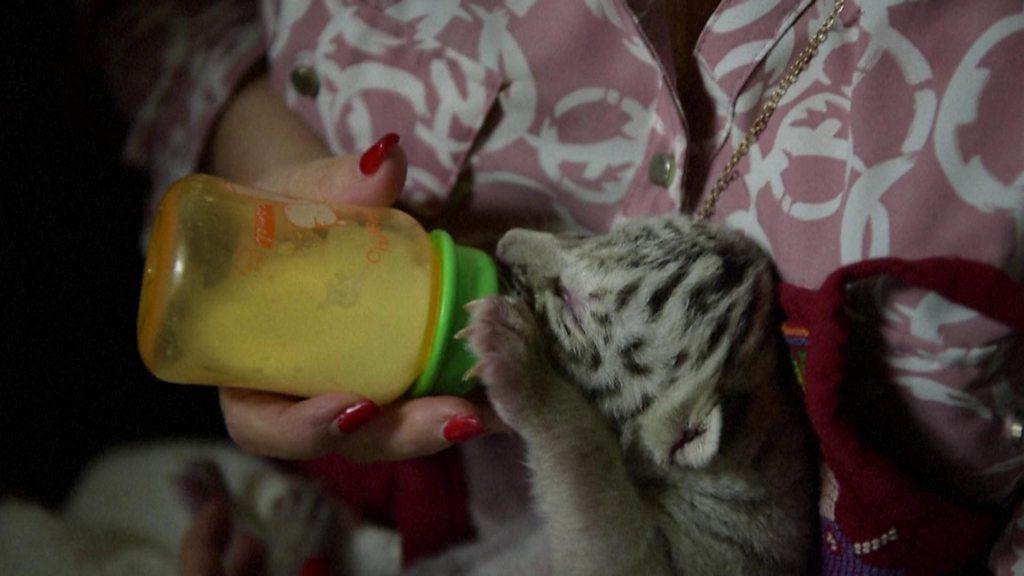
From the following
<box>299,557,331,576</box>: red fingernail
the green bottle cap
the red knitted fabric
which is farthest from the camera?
<box>299,557,331,576</box>: red fingernail

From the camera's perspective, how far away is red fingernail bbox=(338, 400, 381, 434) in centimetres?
91

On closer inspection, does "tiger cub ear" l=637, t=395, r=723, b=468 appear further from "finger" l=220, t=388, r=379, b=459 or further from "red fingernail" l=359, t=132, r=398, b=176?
"red fingernail" l=359, t=132, r=398, b=176

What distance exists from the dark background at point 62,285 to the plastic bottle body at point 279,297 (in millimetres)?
686

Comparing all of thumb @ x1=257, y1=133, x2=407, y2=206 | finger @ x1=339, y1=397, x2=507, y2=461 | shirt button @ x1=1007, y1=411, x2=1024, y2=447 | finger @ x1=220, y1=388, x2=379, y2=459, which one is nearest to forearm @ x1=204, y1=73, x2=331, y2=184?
thumb @ x1=257, y1=133, x2=407, y2=206

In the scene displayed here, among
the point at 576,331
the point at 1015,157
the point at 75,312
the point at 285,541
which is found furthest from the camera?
the point at 285,541

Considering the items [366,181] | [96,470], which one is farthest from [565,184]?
[96,470]

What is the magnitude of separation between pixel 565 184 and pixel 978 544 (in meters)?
0.73

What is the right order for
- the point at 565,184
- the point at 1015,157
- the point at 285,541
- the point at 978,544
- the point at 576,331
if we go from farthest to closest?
the point at 285,541 < the point at 565,184 < the point at 576,331 < the point at 978,544 < the point at 1015,157

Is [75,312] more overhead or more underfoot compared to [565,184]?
more underfoot

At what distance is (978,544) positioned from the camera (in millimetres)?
897

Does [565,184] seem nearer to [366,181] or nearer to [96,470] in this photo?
[366,181]

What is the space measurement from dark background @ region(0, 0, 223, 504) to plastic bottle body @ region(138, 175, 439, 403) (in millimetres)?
686

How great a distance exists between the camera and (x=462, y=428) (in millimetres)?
943

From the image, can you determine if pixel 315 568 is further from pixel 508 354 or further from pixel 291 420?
pixel 508 354
